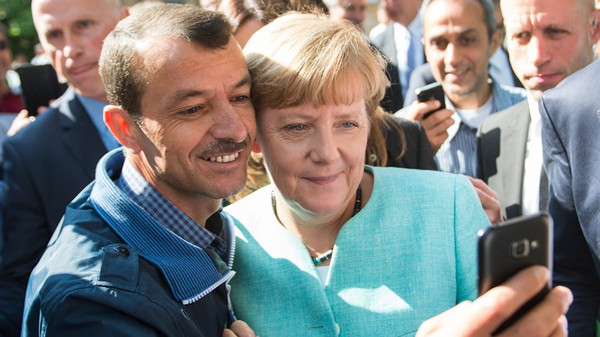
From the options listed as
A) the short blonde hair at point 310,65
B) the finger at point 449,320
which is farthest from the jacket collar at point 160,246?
the finger at point 449,320

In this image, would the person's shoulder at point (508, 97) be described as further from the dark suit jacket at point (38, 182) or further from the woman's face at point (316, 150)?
the dark suit jacket at point (38, 182)

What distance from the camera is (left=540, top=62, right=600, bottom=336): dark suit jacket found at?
78.9 inches

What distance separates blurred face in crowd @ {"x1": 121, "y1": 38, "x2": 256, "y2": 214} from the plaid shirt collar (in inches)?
2.1

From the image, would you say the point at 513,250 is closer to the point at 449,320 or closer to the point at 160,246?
the point at 449,320

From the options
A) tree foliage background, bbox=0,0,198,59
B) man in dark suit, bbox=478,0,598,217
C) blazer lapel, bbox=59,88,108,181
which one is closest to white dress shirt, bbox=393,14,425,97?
man in dark suit, bbox=478,0,598,217

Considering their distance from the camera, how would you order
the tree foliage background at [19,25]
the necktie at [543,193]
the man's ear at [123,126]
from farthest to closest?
the tree foliage background at [19,25] < the necktie at [543,193] < the man's ear at [123,126]

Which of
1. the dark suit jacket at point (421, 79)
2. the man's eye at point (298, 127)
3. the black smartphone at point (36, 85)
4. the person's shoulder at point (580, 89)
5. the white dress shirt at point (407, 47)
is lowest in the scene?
the white dress shirt at point (407, 47)

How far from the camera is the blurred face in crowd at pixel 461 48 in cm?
405

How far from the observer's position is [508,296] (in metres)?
1.19

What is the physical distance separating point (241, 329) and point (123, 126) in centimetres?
73

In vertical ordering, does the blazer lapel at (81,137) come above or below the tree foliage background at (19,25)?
above

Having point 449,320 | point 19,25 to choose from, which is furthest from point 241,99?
point 19,25

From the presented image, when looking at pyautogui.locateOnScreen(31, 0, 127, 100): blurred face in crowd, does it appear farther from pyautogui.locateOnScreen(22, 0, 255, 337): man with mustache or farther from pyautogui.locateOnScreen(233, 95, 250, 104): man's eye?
pyautogui.locateOnScreen(233, 95, 250, 104): man's eye

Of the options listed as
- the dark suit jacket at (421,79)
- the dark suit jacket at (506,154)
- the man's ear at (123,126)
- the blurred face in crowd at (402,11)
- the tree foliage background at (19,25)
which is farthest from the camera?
the tree foliage background at (19,25)
